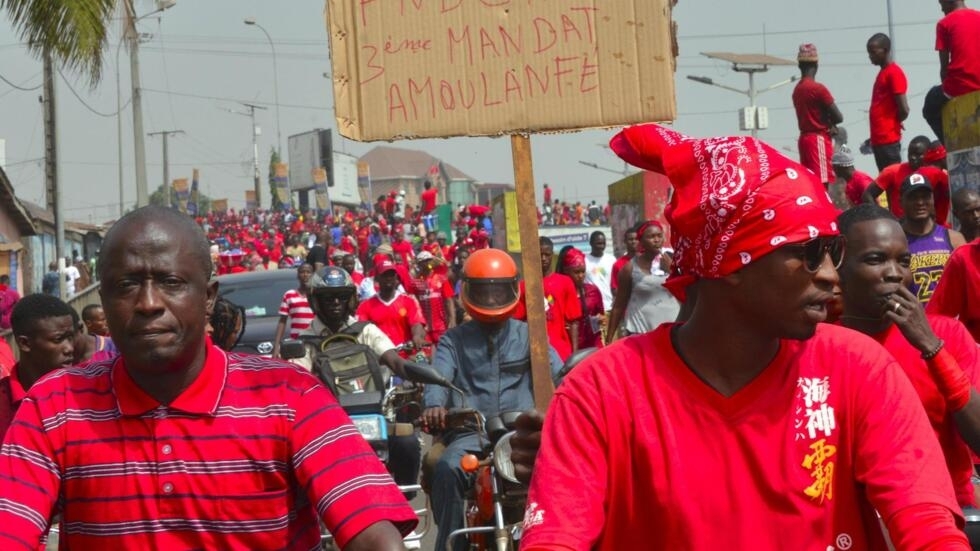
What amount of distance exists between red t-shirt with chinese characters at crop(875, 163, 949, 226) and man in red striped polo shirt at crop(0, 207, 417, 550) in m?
9.05

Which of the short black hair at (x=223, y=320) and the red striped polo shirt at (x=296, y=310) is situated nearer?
the short black hair at (x=223, y=320)

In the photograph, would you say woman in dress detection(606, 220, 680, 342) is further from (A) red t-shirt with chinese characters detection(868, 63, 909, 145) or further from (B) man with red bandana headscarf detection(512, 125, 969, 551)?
(B) man with red bandana headscarf detection(512, 125, 969, 551)

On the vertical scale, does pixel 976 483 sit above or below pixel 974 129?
below

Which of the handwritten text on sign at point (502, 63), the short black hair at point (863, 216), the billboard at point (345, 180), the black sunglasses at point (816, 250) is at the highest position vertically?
the billboard at point (345, 180)

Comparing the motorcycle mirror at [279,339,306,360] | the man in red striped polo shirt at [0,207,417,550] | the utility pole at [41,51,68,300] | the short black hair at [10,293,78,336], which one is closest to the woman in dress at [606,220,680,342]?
the motorcycle mirror at [279,339,306,360]

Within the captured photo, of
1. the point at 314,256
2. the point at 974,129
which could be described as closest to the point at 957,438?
the point at 974,129

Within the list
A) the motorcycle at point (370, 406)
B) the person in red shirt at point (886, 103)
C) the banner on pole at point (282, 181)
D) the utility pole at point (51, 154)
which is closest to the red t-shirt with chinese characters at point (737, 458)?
the motorcycle at point (370, 406)

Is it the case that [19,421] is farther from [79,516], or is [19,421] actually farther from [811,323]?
[811,323]

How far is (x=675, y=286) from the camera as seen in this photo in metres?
3.00

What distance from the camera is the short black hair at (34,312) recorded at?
21.5 ft

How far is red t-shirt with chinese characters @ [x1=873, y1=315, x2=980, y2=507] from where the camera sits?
4.34 metres

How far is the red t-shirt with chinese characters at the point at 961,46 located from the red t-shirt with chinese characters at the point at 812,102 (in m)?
1.28

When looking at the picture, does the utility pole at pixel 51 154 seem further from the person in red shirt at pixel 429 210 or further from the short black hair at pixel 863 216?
the short black hair at pixel 863 216

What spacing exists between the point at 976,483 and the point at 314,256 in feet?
51.9
